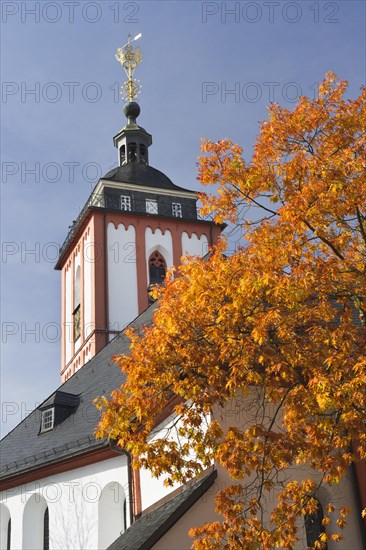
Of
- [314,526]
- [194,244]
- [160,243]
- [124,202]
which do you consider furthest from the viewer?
[124,202]

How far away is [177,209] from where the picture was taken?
33281 mm

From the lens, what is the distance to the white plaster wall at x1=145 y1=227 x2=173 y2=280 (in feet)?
104

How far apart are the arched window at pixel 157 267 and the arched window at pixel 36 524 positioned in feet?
46.6

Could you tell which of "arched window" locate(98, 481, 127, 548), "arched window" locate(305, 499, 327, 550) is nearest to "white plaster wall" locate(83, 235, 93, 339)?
"arched window" locate(98, 481, 127, 548)

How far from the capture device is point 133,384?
1094 cm

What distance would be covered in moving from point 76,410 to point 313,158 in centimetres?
1104

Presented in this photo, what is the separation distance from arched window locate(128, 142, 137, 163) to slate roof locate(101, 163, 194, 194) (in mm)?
1253

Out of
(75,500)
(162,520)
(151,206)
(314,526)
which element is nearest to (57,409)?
(75,500)

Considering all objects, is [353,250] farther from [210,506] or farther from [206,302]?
[210,506]

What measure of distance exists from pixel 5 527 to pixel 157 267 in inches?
578

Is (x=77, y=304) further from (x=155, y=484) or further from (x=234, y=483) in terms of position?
(x=234, y=483)

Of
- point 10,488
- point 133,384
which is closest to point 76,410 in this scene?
point 10,488

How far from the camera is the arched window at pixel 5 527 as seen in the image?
18828 millimetres

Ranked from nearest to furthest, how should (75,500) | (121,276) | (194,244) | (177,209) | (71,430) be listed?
(75,500) → (71,430) → (121,276) → (194,244) → (177,209)
